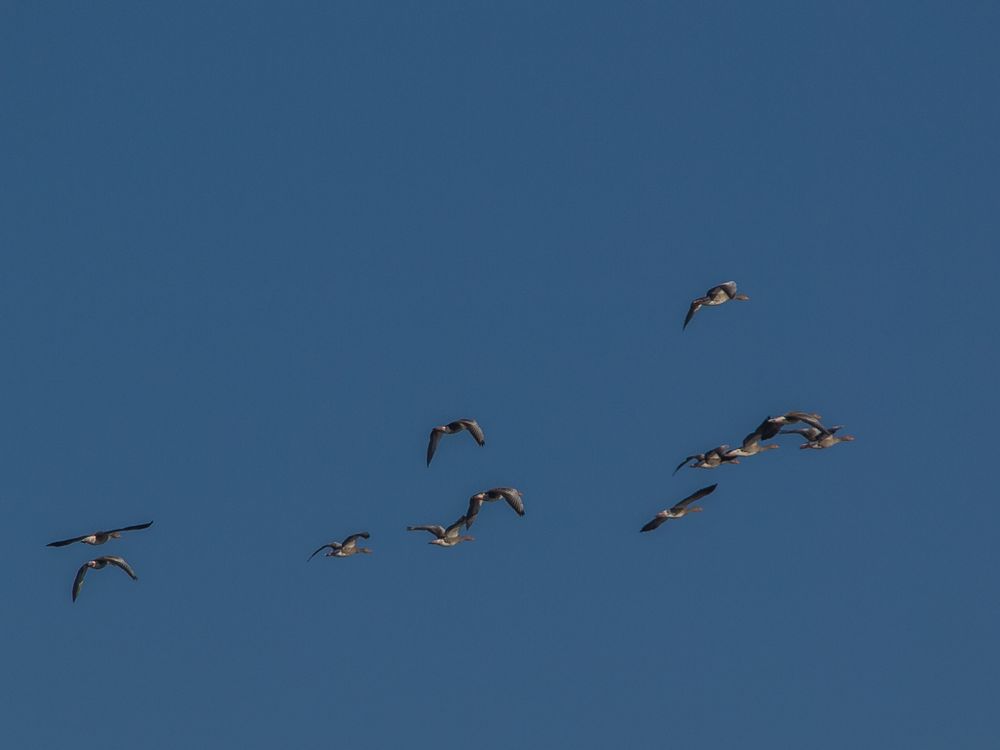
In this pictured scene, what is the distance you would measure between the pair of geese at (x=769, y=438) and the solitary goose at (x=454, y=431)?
5.63 metres

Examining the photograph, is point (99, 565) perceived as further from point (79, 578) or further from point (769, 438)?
point (769, 438)

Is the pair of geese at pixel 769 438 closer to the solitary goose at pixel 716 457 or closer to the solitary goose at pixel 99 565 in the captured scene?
the solitary goose at pixel 716 457

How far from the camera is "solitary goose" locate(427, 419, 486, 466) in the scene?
201 feet

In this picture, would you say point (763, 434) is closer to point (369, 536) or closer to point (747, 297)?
point (747, 297)

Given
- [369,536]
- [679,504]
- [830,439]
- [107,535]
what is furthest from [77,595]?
[830,439]

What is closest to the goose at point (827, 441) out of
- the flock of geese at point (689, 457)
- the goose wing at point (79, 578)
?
the flock of geese at point (689, 457)

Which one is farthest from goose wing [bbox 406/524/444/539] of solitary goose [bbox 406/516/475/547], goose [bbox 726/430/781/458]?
goose [bbox 726/430/781/458]

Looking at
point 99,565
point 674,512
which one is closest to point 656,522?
point 674,512

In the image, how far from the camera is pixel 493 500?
6169 cm

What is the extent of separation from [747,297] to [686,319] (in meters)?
1.84

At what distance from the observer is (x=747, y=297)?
62.1 meters

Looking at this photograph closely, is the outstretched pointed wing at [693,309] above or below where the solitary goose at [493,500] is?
above

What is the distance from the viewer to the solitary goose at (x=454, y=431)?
61.2 metres

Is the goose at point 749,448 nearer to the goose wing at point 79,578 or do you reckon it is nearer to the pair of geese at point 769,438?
the pair of geese at point 769,438
